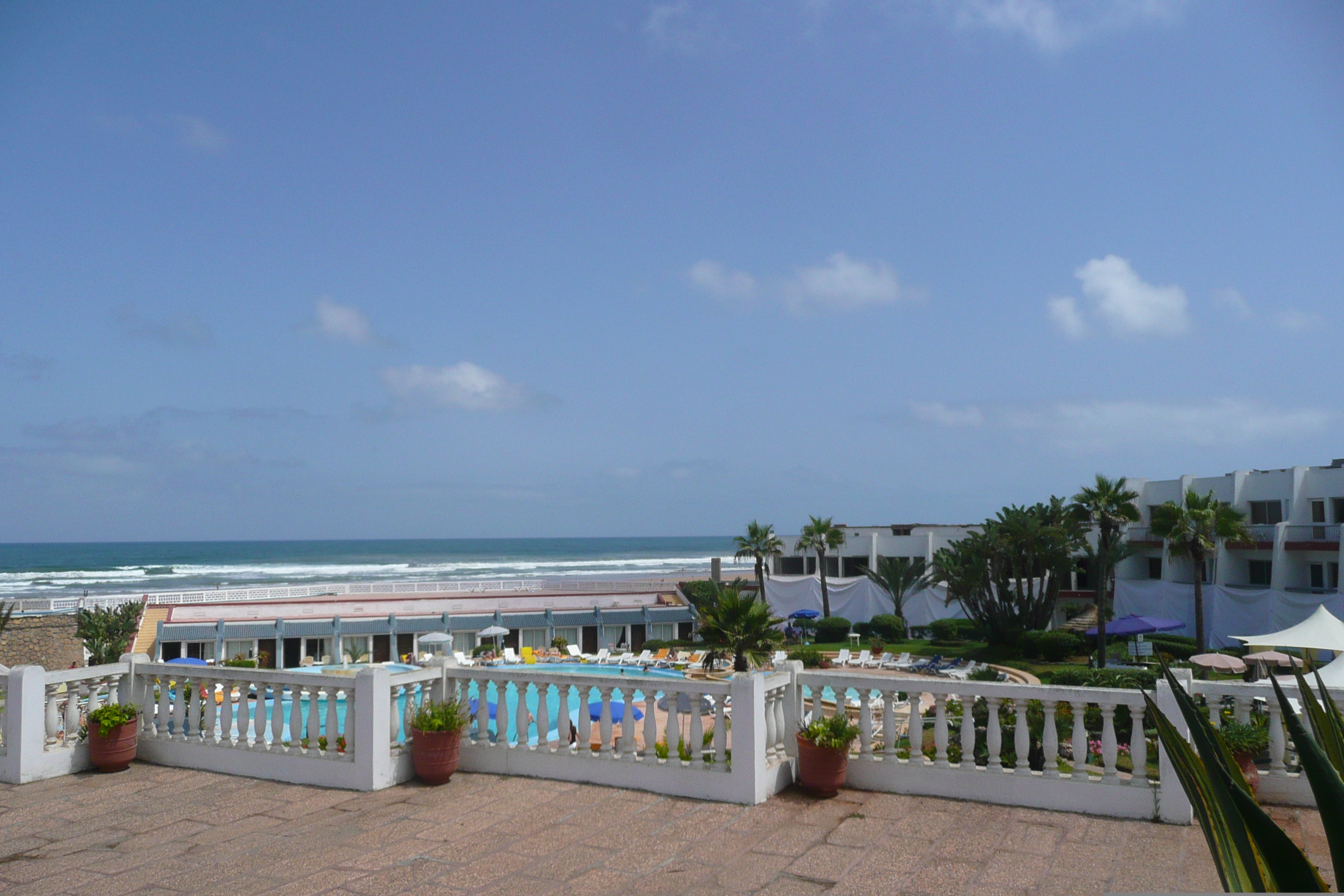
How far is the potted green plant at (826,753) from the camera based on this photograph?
6.69 m

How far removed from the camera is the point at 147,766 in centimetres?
822

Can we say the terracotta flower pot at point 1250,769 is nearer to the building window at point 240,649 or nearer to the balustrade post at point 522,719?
the balustrade post at point 522,719

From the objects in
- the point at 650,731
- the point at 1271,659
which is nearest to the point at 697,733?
the point at 650,731

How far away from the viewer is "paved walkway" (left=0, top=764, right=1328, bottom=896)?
511 centimetres

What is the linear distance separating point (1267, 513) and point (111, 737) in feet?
121

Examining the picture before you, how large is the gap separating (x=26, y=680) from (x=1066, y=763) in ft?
28.7

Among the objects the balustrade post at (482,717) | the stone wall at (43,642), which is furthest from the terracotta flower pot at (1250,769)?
the stone wall at (43,642)

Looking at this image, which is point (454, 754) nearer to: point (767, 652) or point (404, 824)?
point (404, 824)

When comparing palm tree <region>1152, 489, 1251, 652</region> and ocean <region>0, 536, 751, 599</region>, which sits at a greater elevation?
palm tree <region>1152, 489, 1251, 652</region>

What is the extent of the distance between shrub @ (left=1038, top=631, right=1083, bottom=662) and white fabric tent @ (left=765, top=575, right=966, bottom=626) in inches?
234

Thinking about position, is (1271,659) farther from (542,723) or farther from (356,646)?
(356,646)

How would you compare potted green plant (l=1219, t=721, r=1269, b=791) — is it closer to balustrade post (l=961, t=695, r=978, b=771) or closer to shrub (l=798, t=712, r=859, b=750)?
balustrade post (l=961, t=695, r=978, b=771)

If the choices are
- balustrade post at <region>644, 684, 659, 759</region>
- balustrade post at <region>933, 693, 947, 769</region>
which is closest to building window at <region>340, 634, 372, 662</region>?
balustrade post at <region>644, 684, 659, 759</region>

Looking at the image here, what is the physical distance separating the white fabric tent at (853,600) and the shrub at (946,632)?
0.83 metres
